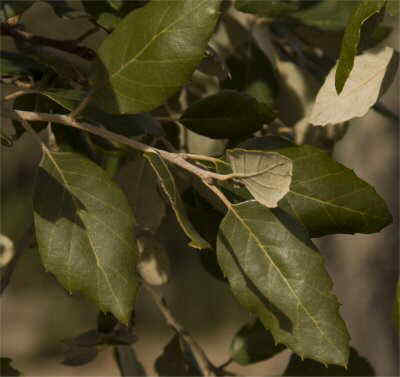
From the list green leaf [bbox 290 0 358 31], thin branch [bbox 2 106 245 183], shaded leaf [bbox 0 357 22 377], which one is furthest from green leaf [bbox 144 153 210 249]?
shaded leaf [bbox 0 357 22 377]

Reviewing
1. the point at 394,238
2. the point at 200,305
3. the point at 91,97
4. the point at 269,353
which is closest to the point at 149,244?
the point at 269,353

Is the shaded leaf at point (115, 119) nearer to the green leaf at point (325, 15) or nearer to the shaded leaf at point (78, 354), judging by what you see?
the green leaf at point (325, 15)

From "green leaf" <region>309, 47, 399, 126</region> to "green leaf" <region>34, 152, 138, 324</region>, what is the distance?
0.20 m

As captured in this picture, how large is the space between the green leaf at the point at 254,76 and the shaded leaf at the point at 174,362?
0.36 metres

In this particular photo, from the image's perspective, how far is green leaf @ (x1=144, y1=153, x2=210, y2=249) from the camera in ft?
1.86

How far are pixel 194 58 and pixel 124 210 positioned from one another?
5.9 inches

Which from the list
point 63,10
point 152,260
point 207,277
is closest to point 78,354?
point 152,260

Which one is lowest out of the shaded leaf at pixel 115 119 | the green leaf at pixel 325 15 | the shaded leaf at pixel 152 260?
the shaded leaf at pixel 152 260

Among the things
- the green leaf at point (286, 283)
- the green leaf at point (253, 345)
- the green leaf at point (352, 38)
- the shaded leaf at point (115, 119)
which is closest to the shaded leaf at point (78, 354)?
the green leaf at point (253, 345)

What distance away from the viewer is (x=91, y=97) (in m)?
0.63

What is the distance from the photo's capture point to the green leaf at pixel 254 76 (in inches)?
35.9

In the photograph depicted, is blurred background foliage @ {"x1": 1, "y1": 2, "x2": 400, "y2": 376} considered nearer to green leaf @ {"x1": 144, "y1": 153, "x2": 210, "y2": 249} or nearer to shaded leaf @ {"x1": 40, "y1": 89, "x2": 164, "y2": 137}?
shaded leaf @ {"x1": 40, "y1": 89, "x2": 164, "y2": 137}

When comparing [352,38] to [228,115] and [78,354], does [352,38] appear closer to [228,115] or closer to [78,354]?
[228,115]

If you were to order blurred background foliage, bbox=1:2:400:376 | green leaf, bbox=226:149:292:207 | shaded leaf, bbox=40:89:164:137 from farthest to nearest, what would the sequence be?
blurred background foliage, bbox=1:2:400:376
shaded leaf, bbox=40:89:164:137
green leaf, bbox=226:149:292:207
